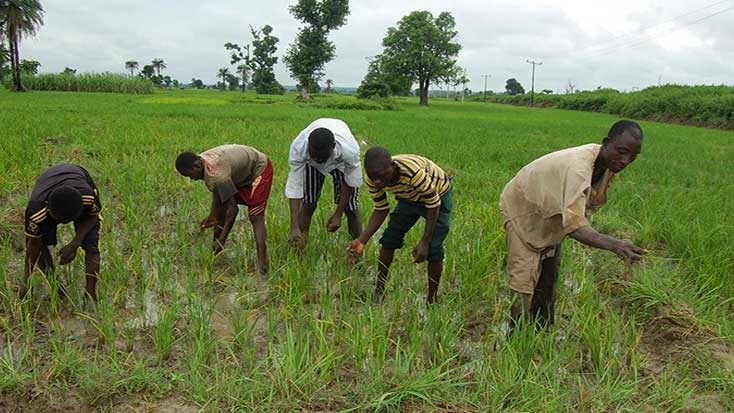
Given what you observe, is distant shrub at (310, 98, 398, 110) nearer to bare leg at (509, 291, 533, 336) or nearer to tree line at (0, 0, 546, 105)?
tree line at (0, 0, 546, 105)

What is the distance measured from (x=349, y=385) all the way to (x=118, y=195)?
157 inches

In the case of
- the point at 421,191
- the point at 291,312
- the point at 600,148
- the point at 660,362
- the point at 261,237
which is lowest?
the point at 660,362

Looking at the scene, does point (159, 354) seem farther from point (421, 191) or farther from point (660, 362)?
point (660, 362)

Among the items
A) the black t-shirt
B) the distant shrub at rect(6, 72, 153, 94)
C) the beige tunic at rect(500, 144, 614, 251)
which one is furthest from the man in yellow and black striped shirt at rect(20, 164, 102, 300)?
the distant shrub at rect(6, 72, 153, 94)

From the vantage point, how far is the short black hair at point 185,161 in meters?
3.14

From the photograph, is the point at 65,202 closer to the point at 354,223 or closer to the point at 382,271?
the point at 382,271

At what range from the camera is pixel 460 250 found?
12.6ft

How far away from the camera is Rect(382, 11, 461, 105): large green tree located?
3734 centimetres

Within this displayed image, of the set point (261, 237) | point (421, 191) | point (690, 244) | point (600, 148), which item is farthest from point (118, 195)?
point (690, 244)

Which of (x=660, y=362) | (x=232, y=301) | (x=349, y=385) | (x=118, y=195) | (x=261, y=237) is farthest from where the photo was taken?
(x=118, y=195)

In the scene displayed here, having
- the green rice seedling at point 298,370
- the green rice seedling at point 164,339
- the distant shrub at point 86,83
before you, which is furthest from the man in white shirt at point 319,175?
the distant shrub at point 86,83

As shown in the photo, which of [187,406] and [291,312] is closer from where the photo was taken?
[187,406]

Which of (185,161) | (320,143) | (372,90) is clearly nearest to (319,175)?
(320,143)

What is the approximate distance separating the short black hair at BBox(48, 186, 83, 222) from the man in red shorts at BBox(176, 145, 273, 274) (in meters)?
0.73
